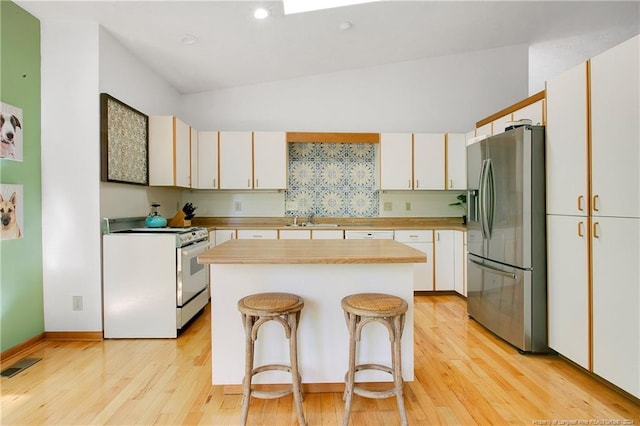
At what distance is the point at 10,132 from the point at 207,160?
1.94 meters

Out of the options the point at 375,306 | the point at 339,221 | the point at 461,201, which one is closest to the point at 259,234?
the point at 339,221

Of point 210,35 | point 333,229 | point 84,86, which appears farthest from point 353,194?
point 84,86

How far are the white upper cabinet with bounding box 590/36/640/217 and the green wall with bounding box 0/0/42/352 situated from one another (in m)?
4.01

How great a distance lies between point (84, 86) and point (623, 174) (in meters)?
3.89

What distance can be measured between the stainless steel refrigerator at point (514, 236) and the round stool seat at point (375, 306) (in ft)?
4.55

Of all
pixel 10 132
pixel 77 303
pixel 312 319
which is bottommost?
pixel 77 303

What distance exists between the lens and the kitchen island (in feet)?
6.29

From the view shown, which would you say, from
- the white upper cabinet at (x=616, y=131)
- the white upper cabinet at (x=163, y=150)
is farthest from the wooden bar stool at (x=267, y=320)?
the white upper cabinet at (x=163, y=150)

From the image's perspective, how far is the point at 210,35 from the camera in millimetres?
2984

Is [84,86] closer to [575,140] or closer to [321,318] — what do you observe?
[321,318]

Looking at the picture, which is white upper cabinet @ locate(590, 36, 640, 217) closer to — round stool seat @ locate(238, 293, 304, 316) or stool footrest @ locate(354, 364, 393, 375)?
stool footrest @ locate(354, 364, 393, 375)

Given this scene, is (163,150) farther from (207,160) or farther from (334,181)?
(334,181)

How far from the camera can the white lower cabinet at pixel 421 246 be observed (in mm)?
3986

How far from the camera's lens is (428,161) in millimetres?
4184
